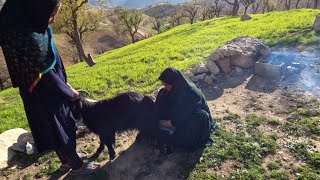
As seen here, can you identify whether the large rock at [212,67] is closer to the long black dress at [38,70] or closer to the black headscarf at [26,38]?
the long black dress at [38,70]

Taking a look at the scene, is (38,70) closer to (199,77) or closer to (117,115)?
(117,115)

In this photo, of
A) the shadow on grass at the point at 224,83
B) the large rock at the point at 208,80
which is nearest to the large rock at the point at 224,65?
the shadow on grass at the point at 224,83

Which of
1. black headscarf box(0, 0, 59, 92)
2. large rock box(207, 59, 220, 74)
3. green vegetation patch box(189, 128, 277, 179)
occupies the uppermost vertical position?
black headscarf box(0, 0, 59, 92)

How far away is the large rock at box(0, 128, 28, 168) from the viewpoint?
6.01 metres

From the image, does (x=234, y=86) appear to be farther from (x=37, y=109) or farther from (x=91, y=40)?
(x=91, y=40)

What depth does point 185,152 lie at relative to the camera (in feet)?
18.2

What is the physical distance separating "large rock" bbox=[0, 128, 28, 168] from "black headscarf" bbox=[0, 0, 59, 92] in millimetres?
2871

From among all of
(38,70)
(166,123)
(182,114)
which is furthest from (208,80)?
(38,70)

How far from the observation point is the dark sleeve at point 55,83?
3.97 m

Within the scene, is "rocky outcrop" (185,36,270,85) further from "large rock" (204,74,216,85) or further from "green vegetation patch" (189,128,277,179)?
"green vegetation patch" (189,128,277,179)

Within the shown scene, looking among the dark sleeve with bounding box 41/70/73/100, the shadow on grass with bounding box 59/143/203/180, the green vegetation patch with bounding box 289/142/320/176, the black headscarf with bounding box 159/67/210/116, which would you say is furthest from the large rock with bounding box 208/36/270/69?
the dark sleeve with bounding box 41/70/73/100

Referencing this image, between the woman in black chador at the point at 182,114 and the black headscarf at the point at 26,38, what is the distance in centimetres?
228

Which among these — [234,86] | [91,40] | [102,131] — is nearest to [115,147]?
[102,131]

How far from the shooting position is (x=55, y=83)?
4000 mm
